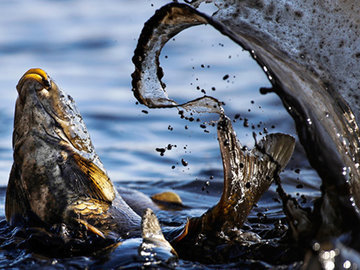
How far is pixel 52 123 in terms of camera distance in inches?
172

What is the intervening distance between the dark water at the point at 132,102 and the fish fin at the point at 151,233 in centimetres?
9

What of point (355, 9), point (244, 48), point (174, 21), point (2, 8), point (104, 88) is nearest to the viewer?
point (244, 48)

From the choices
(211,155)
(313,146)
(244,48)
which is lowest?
(211,155)

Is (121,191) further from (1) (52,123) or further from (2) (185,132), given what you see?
(2) (185,132)

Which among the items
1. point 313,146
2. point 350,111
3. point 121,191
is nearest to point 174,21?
point 313,146

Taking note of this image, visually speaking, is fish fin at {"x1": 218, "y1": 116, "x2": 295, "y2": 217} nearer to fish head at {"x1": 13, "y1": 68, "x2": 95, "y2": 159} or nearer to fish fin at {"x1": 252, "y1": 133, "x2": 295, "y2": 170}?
fish fin at {"x1": 252, "y1": 133, "x2": 295, "y2": 170}

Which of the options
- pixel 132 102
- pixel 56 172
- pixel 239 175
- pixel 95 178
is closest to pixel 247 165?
pixel 239 175

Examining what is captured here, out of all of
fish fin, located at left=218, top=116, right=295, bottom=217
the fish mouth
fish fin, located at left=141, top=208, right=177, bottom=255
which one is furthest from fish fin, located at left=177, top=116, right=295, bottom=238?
the fish mouth

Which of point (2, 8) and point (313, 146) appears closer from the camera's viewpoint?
point (313, 146)

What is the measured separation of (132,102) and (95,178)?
482 cm

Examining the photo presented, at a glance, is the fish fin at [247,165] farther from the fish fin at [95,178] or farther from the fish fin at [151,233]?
the fish fin at [95,178]

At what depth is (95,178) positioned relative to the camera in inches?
168

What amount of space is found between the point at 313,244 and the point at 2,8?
1061 cm

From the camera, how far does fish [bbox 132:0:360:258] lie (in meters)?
3.23
